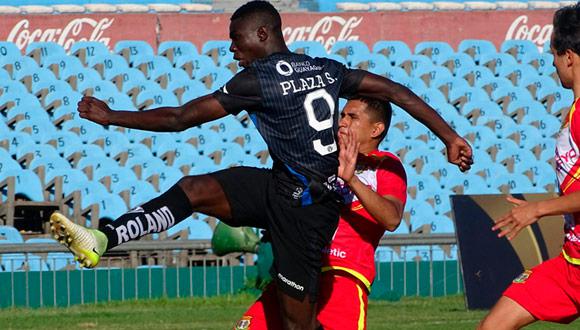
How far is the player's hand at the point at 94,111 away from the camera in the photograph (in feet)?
18.1

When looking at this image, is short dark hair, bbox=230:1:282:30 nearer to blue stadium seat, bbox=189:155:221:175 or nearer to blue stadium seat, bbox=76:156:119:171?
blue stadium seat, bbox=76:156:119:171

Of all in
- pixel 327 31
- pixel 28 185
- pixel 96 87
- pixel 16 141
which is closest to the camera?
pixel 28 185

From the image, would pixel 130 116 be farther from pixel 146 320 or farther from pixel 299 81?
pixel 146 320

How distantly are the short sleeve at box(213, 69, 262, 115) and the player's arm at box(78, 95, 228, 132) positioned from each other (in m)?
0.03

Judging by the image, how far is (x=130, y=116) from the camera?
5527 mm

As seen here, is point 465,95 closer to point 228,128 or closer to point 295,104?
point 228,128

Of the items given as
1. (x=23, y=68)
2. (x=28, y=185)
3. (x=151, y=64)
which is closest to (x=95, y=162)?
(x=28, y=185)

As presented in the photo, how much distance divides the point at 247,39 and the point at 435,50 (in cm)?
1736

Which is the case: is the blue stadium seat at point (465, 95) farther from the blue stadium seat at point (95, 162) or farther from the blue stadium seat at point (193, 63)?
the blue stadium seat at point (95, 162)

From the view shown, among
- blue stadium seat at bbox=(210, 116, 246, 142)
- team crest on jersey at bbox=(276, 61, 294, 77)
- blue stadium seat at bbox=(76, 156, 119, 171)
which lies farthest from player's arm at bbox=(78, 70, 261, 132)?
blue stadium seat at bbox=(210, 116, 246, 142)

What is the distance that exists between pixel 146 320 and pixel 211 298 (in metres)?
2.30

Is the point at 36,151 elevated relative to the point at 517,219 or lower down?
elevated

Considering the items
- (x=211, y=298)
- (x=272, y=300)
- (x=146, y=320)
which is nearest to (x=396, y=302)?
(x=211, y=298)

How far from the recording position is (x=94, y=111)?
5.53m
